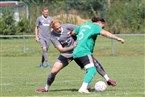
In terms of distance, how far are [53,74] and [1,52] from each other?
53.2 feet

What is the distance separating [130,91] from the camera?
11.6 meters

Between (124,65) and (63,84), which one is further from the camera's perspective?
(124,65)

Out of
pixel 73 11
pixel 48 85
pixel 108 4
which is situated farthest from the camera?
pixel 73 11

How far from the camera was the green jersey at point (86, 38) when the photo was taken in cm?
1110

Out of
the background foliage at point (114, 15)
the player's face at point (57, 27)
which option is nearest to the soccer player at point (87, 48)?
the player's face at point (57, 27)

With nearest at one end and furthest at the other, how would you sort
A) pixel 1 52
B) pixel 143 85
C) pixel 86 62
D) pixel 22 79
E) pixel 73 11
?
pixel 86 62 → pixel 143 85 → pixel 22 79 → pixel 1 52 → pixel 73 11

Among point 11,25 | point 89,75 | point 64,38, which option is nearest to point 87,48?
point 89,75

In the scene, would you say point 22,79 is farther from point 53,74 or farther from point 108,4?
point 108,4

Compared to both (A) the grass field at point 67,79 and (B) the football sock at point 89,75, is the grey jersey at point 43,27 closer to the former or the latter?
(A) the grass field at point 67,79

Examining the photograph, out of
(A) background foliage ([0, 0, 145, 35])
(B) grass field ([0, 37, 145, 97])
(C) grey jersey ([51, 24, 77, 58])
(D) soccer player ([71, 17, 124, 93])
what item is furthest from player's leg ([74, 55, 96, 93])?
(A) background foliage ([0, 0, 145, 35])

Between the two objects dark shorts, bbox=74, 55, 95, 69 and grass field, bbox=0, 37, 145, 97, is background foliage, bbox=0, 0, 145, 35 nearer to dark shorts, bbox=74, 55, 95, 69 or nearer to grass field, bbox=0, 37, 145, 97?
grass field, bbox=0, 37, 145, 97

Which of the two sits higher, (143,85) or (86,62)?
(86,62)

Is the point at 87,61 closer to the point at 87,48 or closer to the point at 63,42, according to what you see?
the point at 87,48

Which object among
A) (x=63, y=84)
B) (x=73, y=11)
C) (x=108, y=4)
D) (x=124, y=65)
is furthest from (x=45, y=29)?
(x=73, y=11)
